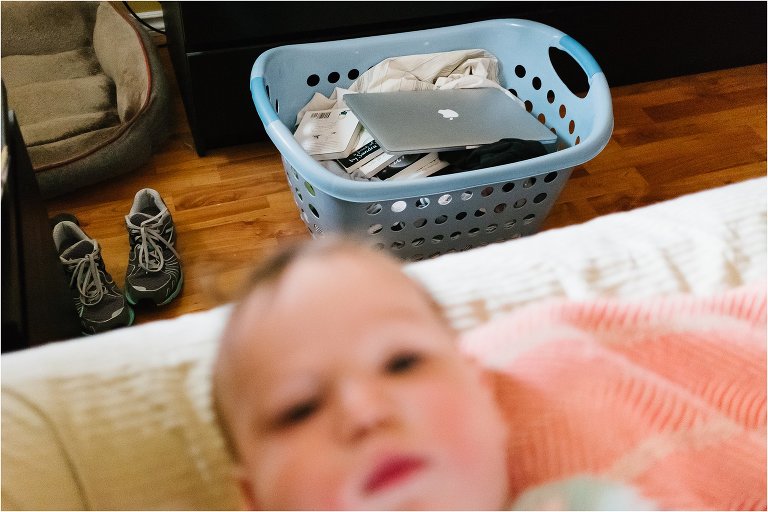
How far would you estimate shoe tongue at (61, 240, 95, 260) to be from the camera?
1.02 m

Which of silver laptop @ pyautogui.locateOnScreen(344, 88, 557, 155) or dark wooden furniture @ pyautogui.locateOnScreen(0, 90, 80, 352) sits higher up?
dark wooden furniture @ pyautogui.locateOnScreen(0, 90, 80, 352)

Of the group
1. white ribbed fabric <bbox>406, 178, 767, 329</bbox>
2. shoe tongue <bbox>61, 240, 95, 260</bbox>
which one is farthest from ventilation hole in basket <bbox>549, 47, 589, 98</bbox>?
shoe tongue <bbox>61, 240, 95, 260</bbox>

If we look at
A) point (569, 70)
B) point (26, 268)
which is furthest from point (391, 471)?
point (569, 70)

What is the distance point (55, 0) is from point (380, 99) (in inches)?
34.2

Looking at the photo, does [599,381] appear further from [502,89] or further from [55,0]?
[55,0]

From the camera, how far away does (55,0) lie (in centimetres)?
147

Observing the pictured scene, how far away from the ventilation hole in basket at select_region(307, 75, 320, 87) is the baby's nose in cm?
89

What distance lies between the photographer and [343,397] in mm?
394

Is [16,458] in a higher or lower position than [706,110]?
higher

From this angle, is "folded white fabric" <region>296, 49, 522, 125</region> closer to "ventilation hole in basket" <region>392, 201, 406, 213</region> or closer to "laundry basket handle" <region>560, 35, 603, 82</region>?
"laundry basket handle" <region>560, 35, 603, 82</region>

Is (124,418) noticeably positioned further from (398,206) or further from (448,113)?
(448,113)

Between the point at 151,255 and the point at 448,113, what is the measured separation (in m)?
0.57

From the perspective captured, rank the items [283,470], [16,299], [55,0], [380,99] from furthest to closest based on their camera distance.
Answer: [55,0], [380,99], [16,299], [283,470]

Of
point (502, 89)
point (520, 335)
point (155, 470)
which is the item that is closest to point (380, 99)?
point (502, 89)
